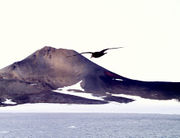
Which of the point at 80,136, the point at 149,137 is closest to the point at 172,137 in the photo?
the point at 149,137

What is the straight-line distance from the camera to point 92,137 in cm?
9375

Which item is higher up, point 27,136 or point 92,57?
point 92,57

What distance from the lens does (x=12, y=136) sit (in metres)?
95.9

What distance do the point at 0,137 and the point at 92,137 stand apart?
62.6ft

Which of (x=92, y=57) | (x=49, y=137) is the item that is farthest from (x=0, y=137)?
(x=92, y=57)

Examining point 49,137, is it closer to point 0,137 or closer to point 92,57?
point 0,137

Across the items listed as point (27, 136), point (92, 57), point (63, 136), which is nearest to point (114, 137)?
point (63, 136)

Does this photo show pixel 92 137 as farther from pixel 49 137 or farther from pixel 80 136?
pixel 49 137

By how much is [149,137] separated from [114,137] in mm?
7500

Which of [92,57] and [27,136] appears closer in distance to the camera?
[92,57]

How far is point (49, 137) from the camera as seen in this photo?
9419 centimetres

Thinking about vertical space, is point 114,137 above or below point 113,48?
below

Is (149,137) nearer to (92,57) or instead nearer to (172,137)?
(172,137)

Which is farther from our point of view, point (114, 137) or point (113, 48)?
point (114, 137)
